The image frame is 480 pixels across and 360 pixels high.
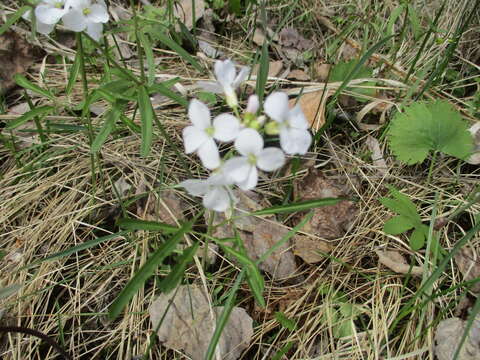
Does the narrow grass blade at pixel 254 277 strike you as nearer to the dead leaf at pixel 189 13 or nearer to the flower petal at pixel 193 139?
the flower petal at pixel 193 139

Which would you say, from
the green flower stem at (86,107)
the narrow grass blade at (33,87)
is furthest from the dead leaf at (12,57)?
the green flower stem at (86,107)

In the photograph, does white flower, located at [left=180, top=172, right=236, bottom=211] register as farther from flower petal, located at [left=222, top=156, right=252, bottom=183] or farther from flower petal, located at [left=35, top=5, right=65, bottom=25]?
flower petal, located at [left=35, top=5, right=65, bottom=25]

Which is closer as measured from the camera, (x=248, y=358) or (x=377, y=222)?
(x=248, y=358)

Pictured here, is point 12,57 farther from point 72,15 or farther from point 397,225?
point 397,225

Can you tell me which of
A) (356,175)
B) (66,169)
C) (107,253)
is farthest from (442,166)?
(66,169)

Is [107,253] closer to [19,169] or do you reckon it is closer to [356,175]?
[19,169]
